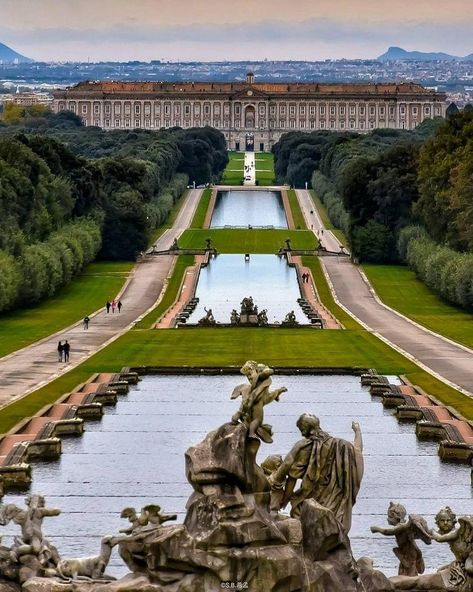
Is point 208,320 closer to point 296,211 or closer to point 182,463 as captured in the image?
point 182,463

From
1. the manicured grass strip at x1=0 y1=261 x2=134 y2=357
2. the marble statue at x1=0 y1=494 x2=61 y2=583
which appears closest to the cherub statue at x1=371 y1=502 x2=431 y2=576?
the marble statue at x1=0 y1=494 x2=61 y2=583

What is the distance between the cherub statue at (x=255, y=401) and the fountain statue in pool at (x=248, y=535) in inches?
0.5

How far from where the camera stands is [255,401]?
27.7 m

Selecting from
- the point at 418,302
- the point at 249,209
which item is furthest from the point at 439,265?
the point at 249,209

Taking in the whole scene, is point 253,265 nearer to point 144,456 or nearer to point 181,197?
point 181,197

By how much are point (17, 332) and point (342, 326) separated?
42.7 ft

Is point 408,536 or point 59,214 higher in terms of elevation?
point 408,536

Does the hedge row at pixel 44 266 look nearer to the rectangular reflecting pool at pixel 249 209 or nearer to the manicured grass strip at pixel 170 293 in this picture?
the manicured grass strip at pixel 170 293

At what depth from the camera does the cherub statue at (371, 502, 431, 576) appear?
1145 inches

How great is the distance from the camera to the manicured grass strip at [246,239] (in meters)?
132

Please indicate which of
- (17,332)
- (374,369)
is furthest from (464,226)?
(374,369)

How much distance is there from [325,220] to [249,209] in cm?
1677

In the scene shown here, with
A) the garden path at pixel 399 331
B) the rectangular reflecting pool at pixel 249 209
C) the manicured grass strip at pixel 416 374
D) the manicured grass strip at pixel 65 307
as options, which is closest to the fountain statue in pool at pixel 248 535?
the manicured grass strip at pixel 416 374

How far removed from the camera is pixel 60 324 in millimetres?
85875
